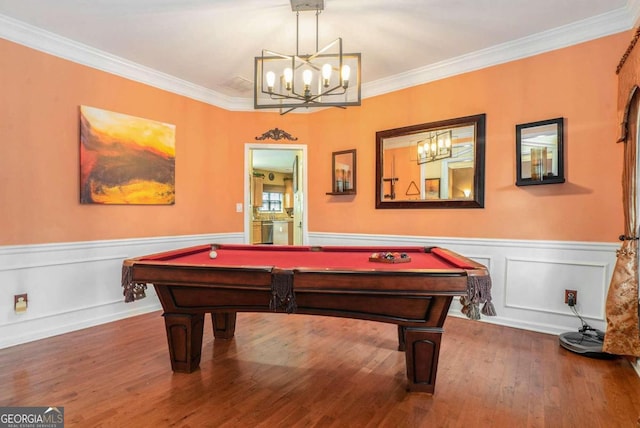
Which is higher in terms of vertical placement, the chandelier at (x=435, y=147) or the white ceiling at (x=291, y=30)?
the white ceiling at (x=291, y=30)

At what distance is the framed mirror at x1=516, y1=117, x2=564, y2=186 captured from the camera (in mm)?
3010

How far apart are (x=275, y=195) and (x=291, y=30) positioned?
308 inches

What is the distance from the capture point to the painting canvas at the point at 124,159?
10.9 ft

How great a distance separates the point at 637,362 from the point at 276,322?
116 inches

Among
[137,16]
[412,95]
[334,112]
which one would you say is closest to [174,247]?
[137,16]

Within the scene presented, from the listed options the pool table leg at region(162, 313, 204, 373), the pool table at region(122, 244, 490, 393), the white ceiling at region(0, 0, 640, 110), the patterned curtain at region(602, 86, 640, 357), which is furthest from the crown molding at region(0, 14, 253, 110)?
the patterned curtain at region(602, 86, 640, 357)

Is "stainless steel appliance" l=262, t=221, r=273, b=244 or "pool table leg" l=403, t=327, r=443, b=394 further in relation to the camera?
"stainless steel appliance" l=262, t=221, r=273, b=244

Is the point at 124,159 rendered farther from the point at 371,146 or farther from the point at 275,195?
the point at 275,195

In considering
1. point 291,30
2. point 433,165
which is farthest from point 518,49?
point 291,30

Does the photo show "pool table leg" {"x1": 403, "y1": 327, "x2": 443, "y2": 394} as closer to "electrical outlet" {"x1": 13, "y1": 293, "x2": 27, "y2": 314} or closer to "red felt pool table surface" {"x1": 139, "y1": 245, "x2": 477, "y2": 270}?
"red felt pool table surface" {"x1": 139, "y1": 245, "x2": 477, "y2": 270}

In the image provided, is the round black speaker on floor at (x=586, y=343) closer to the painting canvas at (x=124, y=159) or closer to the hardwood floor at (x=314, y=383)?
the hardwood floor at (x=314, y=383)

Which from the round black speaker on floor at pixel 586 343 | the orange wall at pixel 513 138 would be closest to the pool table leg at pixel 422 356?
the round black speaker on floor at pixel 586 343

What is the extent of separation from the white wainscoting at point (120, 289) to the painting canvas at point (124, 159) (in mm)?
554

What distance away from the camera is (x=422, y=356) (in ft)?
6.63
